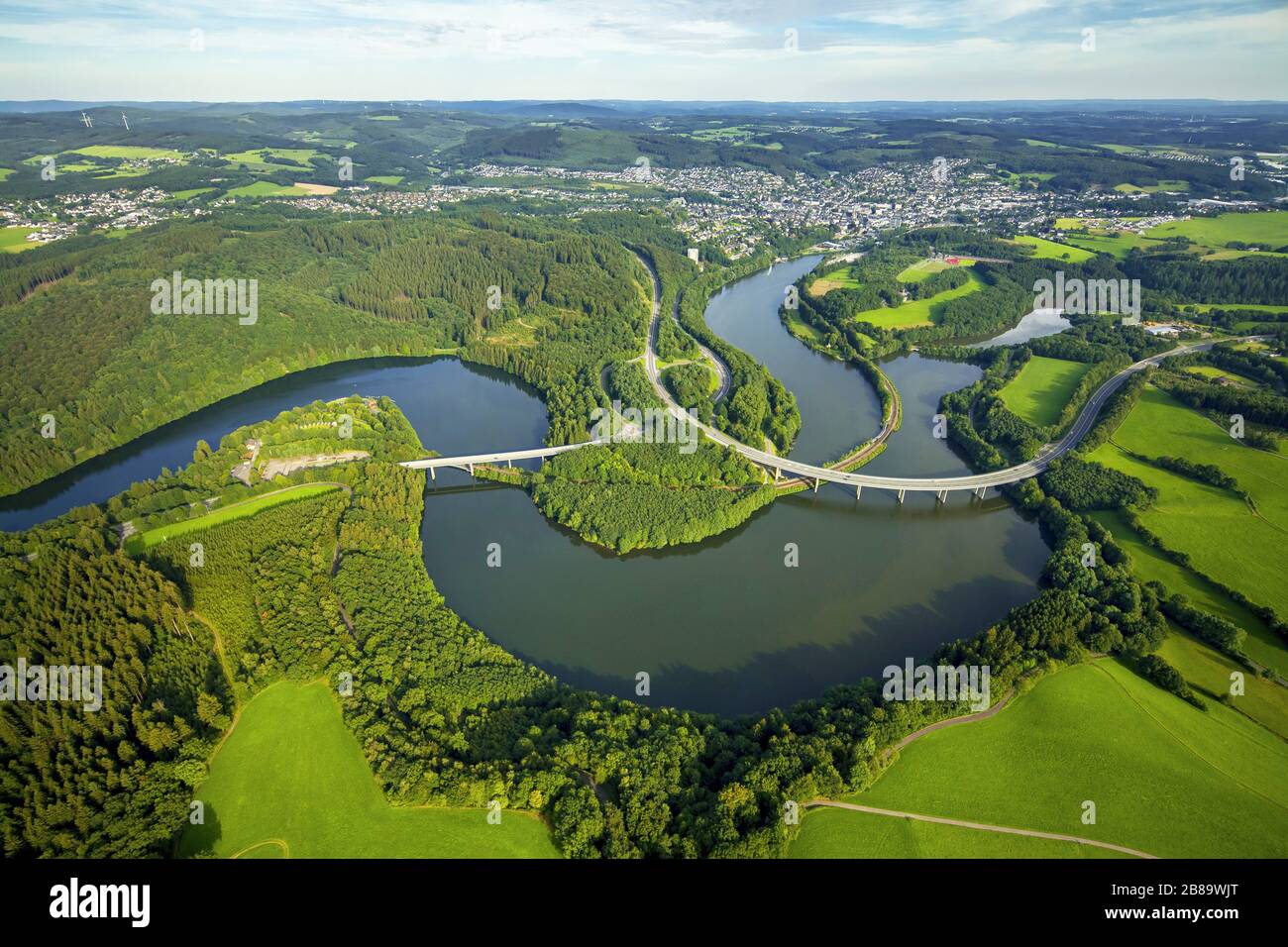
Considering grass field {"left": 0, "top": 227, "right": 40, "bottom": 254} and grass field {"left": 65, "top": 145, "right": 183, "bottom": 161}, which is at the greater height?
grass field {"left": 65, "top": 145, "right": 183, "bottom": 161}

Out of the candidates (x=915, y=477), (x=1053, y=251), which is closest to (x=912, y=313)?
(x=1053, y=251)

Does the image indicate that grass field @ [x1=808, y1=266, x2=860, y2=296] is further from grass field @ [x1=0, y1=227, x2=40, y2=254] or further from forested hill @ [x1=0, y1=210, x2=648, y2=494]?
grass field @ [x1=0, y1=227, x2=40, y2=254]

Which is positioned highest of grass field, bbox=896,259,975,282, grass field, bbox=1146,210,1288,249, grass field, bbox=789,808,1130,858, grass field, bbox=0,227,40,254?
grass field, bbox=1146,210,1288,249

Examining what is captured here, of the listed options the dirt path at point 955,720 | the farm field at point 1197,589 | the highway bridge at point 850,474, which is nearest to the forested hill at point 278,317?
the highway bridge at point 850,474

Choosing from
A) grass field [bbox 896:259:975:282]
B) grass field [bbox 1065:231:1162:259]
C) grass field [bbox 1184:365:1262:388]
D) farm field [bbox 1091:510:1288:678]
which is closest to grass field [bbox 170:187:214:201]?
grass field [bbox 896:259:975:282]

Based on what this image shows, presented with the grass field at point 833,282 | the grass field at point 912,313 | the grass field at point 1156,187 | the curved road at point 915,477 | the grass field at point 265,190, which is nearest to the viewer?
the curved road at point 915,477

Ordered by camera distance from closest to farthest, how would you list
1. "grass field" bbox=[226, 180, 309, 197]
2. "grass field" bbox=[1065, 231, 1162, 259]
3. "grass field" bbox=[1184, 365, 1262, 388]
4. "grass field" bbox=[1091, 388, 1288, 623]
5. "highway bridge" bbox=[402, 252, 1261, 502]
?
1. "grass field" bbox=[1091, 388, 1288, 623]
2. "highway bridge" bbox=[402, 252, 1261, 502]
3. "grass field" bbox=[1184, 365, 1262, 388]
4. "grass field" bbox=[1065, 231, 1162, 259]
5. "grass field" bbox=[226, 180, 309, 197]

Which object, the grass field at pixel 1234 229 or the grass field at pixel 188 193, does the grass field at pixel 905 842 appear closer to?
the grass field at pixel 1234 229
